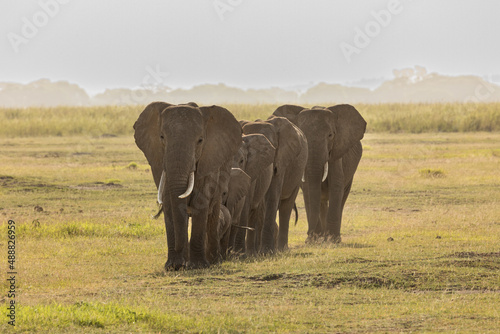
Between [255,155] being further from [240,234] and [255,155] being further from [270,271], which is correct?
[270,271]

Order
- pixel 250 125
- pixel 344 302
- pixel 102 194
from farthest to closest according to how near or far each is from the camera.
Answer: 1. pixel 102 194
2. pixel 250 125
3. pixel 344 302

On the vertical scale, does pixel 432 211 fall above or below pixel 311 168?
below

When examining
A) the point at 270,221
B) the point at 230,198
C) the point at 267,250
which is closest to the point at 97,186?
the point at 270,221

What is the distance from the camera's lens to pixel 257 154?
11672 mm

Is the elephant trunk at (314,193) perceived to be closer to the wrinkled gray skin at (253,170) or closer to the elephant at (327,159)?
the elephant at (327,159)

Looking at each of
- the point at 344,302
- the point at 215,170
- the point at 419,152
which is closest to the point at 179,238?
the point at 215,170

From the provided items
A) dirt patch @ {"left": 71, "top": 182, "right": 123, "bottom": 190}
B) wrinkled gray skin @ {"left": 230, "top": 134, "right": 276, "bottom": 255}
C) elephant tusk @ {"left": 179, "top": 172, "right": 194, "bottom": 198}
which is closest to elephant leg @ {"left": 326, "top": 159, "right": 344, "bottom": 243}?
wrinkled gray skin @ {"left": 230, "top": 134, "right": 276, "bottom": 255}

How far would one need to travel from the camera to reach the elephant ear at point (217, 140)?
34.0 feet

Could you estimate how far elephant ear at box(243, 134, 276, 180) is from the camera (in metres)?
11.7

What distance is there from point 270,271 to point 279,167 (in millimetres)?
2701

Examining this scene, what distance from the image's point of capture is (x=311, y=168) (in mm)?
13586

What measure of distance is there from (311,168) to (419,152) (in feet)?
60.9

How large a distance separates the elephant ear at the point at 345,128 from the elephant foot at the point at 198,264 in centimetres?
434

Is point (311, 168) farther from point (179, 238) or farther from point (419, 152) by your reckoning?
point (419, 152)
